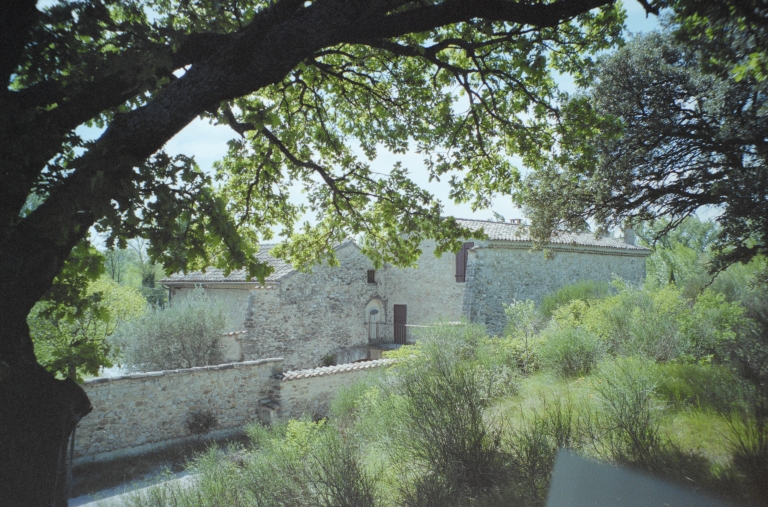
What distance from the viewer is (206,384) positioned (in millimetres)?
9867

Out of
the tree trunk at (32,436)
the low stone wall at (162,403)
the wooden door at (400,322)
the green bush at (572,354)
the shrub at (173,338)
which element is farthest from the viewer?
the wooden door at (400,322)

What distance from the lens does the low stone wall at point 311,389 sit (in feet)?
34.3

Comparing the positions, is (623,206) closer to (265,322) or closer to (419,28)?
(419,28)

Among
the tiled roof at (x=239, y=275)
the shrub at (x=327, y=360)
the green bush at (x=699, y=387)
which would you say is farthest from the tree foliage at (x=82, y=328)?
the shrub at (x=327, y=360)

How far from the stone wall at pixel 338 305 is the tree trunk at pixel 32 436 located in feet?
40.4

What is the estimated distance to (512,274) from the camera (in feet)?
52.7

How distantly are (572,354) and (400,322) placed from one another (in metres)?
12.1

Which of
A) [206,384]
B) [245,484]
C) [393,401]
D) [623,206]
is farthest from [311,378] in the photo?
[623,206]

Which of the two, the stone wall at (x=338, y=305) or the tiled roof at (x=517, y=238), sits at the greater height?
the tiled roof at (x=517, y=238)

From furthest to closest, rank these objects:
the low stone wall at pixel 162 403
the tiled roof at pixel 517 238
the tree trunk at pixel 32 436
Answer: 1. the tiled roof at pixel 517 238
2. the low stone wall at pixel 162 403
3. the tree trunk at pixel 32 436

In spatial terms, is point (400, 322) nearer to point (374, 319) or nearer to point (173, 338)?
point (374, 319)

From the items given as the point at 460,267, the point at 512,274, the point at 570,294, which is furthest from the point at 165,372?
the point at 570,294

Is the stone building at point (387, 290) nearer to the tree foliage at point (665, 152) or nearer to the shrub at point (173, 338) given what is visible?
→ the shrub at point (173, 338)

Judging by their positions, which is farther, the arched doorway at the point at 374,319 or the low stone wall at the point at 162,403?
the arched doorway at the point at 374,319
